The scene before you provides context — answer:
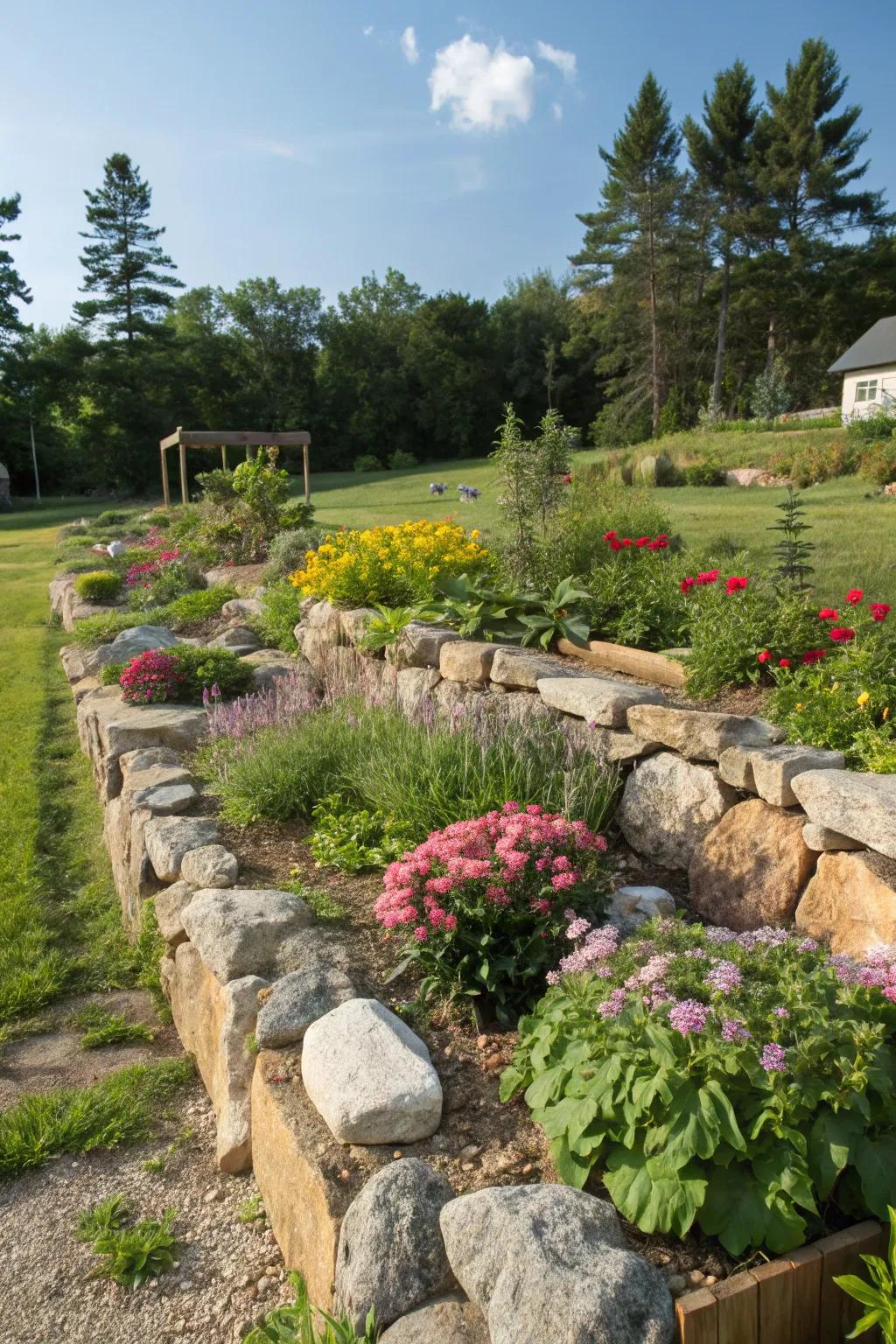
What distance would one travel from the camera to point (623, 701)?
11.6ft

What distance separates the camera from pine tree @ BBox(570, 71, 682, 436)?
28.2 metres

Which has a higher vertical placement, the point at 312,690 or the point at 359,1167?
the point at 312,690

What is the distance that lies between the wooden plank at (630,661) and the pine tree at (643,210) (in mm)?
24713

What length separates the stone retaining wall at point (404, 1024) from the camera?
161cm

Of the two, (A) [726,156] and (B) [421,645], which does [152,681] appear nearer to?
(B) [421,645]

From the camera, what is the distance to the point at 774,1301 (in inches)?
61.9

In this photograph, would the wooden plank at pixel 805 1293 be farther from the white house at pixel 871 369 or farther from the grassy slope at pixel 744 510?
the white house at pixel 871 369

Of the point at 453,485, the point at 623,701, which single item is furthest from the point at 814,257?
the point at 623,701

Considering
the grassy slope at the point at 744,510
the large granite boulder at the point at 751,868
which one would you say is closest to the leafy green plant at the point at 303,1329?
the large granite boulder at the point at 751,868

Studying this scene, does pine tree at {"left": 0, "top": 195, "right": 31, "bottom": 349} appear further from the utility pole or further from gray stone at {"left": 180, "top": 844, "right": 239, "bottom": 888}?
gray stone at {"left": 180, "top": 844, "right": 239, "bottom": 888}

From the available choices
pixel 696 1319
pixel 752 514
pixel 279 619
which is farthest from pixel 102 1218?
pixel 752 514

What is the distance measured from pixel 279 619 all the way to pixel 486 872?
4958mm

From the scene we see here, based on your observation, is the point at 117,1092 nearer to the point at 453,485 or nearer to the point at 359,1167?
the point at 359,1167

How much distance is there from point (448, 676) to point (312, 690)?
126 centimetres
